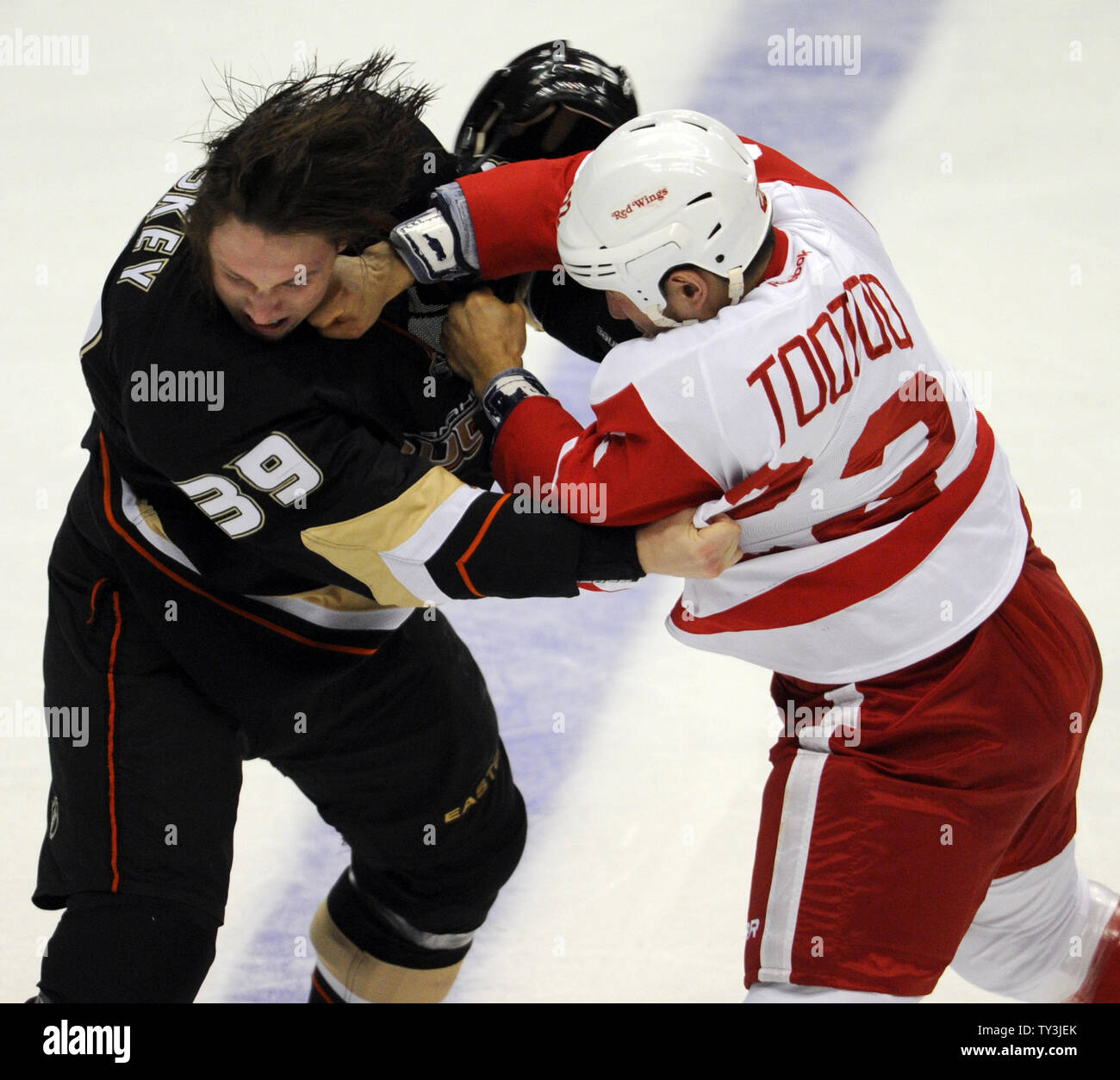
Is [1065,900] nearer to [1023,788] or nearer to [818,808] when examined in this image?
[1023,788]

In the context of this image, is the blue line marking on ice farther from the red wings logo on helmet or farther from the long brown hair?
the red wings logo on helmet

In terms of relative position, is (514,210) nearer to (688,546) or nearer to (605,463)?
(605,463)

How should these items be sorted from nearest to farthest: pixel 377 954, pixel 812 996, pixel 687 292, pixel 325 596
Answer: pixel 687 292, pixel 812 996, pixel 325 596, pixel 377 954

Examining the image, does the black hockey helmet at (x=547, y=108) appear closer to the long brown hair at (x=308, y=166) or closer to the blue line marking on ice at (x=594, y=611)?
the long brown hair at (x=308, y=166)

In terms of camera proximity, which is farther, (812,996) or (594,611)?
(594,611)

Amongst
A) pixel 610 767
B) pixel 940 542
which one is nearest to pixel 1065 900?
pixel 940 542

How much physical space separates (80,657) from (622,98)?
4.59 feet

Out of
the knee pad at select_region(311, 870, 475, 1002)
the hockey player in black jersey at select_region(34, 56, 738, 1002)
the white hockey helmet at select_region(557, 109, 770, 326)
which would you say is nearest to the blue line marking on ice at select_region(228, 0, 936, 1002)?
the knee pad at select_region(311, 870, 475, 1002)

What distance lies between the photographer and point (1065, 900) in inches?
111

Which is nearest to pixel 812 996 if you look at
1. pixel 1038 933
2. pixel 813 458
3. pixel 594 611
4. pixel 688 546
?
pixel 1038 933

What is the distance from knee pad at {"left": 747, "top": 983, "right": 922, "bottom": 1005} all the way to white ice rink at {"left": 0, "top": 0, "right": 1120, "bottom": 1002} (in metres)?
0.12

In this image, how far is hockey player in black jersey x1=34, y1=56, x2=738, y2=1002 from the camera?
7.61 feet

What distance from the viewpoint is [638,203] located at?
2207 millimetres

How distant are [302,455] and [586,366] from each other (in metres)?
2.55
